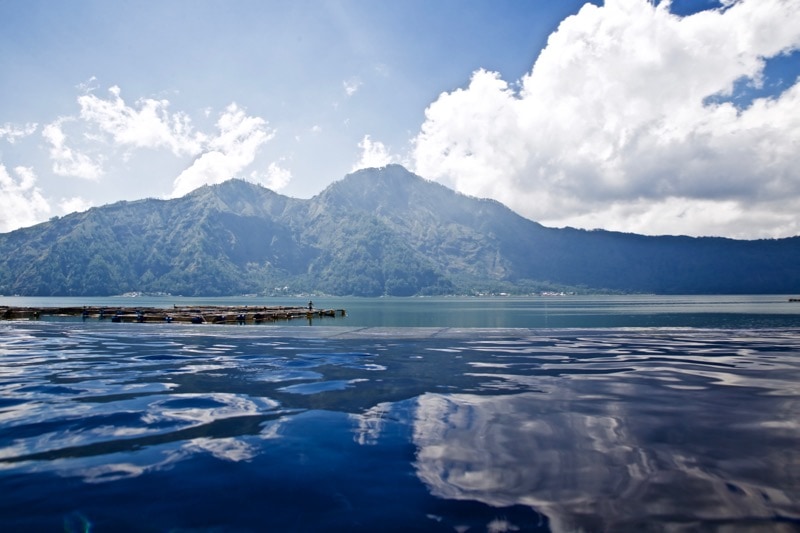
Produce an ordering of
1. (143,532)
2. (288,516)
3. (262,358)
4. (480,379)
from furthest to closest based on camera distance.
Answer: (262,358) < (480,379) < (288,516) < (143,532)

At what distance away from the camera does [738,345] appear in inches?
1471

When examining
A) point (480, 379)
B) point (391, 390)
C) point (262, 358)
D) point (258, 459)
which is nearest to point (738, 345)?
point (480, 379)

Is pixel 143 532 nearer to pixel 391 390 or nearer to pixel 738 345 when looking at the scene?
pixel 391 390

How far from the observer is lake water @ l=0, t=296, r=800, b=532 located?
8.13 meters

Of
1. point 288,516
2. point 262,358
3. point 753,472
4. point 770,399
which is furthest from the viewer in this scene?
point 262,358

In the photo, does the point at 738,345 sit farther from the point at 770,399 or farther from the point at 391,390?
the point at 391,390

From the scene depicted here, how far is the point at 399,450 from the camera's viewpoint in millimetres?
11688

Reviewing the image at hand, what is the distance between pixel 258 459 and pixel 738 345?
39.1 m

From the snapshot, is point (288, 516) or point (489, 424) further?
point (489, 424)

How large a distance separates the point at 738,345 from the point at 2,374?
152ft

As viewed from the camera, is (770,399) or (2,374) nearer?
(770,399)

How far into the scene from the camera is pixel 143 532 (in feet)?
24.7

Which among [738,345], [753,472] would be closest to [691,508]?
[753,472]

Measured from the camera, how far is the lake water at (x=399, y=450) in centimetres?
813
